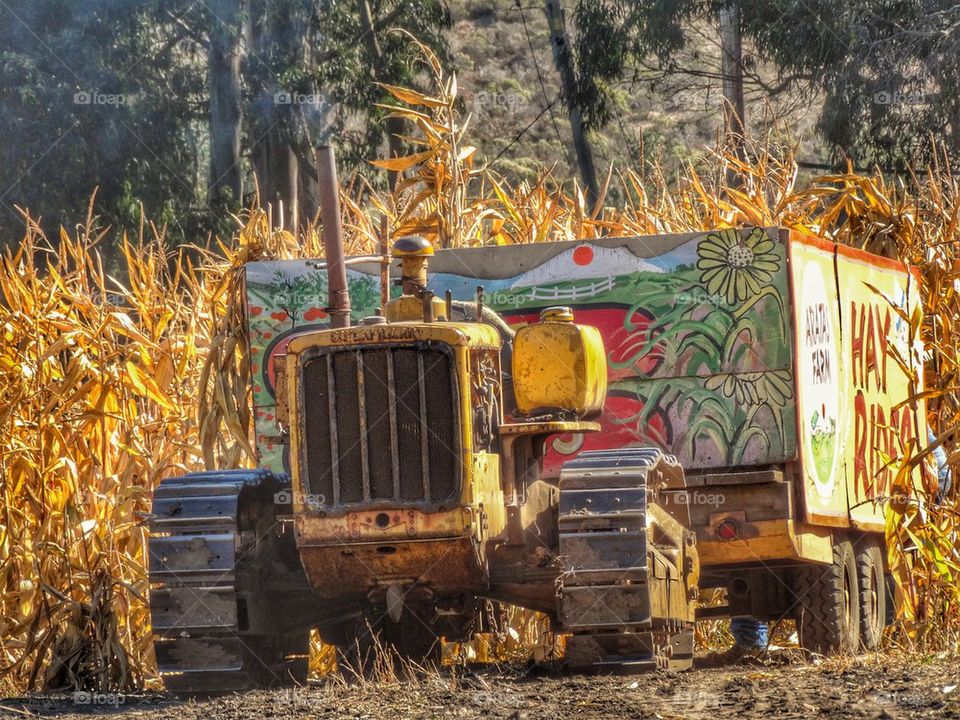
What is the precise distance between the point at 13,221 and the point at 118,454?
16.2 meters

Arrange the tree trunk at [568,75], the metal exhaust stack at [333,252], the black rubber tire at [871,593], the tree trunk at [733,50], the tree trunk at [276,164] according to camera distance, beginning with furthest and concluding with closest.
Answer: the tree trunk at [568,75] < the tree trunk at [733,50] < the tree trunk at [276,164] < the black rubber tire at [871,593] < the metal exhaust stack at [333,252]

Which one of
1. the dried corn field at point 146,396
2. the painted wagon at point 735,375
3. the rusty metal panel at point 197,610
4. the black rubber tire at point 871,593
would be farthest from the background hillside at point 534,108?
the rusty metal panel at point 197,610

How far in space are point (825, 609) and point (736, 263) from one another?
193 cm

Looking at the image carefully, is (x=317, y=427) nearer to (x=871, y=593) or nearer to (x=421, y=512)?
(x=421, y=512)

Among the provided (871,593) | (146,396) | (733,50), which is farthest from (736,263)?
(733,50)

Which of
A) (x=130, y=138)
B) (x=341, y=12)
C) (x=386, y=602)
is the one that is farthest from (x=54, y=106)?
(x=386, y=602)

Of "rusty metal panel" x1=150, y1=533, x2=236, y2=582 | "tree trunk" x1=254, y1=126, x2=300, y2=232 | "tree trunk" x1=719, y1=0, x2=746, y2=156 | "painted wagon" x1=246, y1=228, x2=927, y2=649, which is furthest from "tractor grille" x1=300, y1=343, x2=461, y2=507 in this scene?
"tree trunk" x1=719, y1=0, x2=746, y2=156

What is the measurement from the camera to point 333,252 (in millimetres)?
7586

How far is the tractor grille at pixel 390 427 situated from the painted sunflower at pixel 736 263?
2.59 meters

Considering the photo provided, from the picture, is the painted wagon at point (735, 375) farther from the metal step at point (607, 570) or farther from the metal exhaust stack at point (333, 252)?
the metal exhaust stack at point (333, 252)

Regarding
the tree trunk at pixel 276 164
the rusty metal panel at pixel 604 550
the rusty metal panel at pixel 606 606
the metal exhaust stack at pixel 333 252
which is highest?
the tree trunk at pixel 276 164

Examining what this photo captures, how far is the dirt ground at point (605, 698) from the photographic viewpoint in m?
6.05

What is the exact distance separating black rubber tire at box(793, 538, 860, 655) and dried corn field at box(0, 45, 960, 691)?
38cm

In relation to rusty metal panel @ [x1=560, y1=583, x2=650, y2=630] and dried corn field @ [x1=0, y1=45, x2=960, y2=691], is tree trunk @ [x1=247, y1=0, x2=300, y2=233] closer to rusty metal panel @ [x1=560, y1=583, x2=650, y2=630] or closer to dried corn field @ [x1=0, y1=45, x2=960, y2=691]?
dried corn field @ [x1=0, y1=45, x2=960, y2=691]
